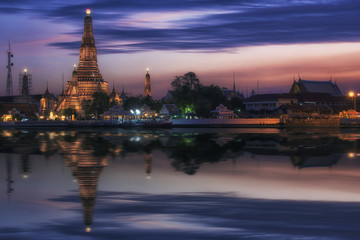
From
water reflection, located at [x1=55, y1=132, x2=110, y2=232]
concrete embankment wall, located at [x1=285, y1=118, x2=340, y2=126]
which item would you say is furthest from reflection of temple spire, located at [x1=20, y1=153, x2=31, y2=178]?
concrete embankment wall, located at [x1=285, y1=118, x2=340, y2=126]

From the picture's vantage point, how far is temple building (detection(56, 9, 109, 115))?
110 m

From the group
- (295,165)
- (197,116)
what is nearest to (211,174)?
(295,165)

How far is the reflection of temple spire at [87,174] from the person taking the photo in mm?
10922

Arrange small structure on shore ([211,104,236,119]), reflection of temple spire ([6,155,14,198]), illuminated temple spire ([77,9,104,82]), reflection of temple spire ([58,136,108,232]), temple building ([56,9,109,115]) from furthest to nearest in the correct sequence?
1. illuminated temple spire ([77,9,104,82])
2. temple building ([56,9,109,115])
3. small structure on shore ([211,104,236,119])
4. reflection of temple spire ([6,155,14,198])
5. reflection of temple spire ([58,136,108,232])

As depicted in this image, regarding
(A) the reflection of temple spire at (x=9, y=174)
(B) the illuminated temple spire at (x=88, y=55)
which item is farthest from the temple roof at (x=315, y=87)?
(A) the reflection of temple spire at (x=9, y=174)

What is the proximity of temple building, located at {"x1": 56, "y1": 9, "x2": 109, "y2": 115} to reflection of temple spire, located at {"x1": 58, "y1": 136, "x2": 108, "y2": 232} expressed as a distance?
282 ft

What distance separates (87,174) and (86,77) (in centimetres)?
9914

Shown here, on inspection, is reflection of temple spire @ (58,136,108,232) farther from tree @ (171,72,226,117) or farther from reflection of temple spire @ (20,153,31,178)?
tree @ (171,72,226,117)

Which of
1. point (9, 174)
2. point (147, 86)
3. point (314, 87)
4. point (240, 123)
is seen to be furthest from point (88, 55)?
point (9, 174)

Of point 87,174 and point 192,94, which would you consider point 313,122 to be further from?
point 87,174

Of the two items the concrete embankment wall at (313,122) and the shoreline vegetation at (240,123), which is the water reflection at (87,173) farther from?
the concrete embankment wall at (313,122)

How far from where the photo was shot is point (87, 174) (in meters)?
17.2

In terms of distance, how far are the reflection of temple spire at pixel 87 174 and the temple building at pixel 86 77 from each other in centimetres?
8595

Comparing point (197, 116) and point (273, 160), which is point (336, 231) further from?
point (197, 116)
